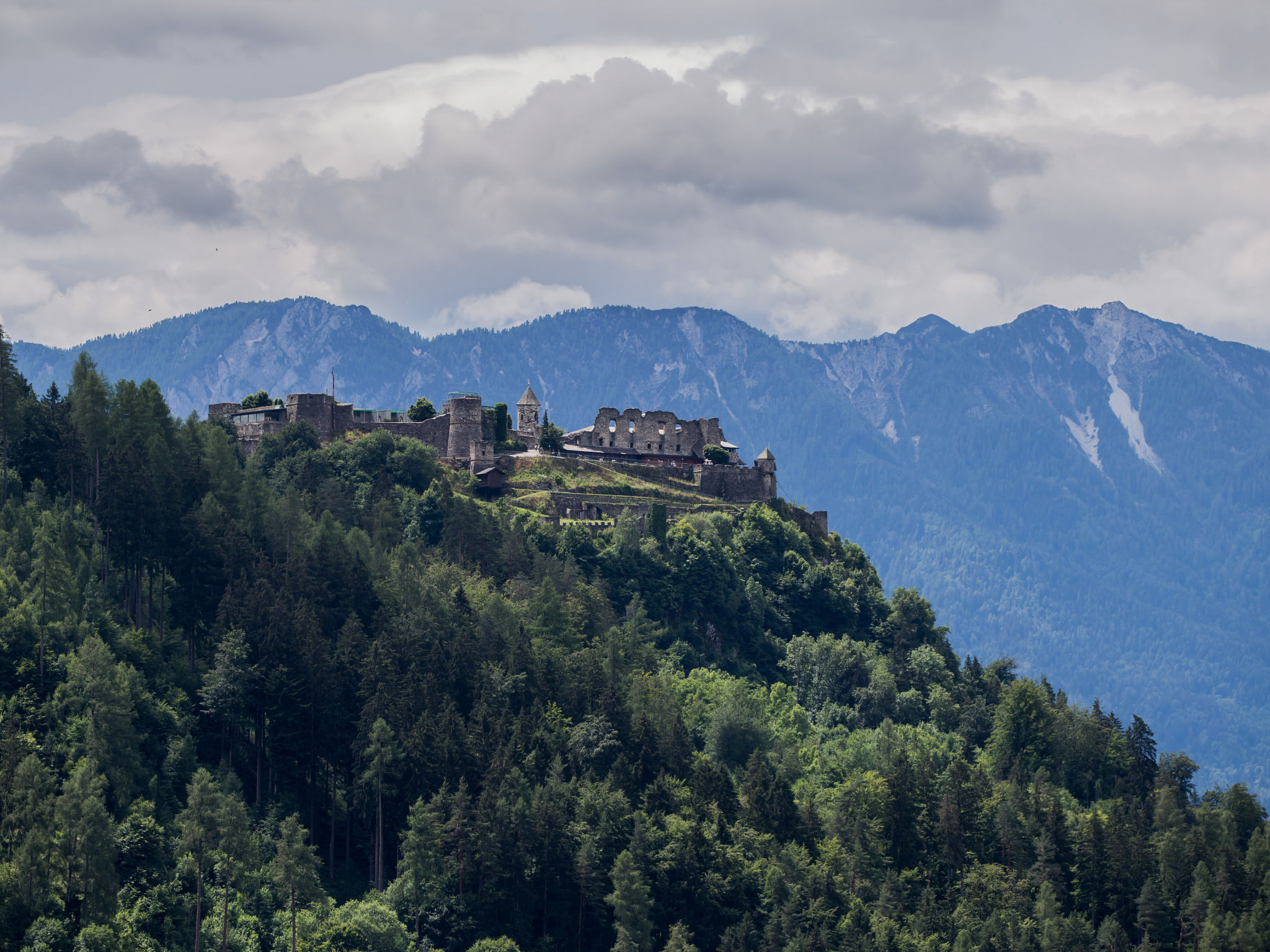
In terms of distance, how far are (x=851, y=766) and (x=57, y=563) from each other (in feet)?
175

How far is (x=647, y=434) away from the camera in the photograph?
155 meters

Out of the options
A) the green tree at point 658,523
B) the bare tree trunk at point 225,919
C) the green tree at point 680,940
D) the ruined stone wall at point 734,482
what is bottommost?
the green tree at point 680,940

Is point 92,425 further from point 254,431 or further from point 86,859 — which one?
point 86,859

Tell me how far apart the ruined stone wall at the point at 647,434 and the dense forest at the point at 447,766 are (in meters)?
28.4

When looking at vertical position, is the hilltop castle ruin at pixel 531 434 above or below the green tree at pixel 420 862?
above

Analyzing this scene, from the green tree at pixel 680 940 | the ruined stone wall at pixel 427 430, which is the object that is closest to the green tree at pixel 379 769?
the green tree at pixel 680 940

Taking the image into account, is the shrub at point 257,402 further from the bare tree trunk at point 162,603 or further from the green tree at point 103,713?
the green tree at point 103,713

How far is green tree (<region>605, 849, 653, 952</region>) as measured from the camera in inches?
3383

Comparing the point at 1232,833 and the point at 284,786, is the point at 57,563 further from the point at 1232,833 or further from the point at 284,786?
the point at 1232,833

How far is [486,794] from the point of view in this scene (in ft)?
286

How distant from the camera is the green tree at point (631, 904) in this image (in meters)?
85.9

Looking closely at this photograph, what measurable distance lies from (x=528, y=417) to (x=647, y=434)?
435 inches

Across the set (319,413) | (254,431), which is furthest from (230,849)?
(319,413)

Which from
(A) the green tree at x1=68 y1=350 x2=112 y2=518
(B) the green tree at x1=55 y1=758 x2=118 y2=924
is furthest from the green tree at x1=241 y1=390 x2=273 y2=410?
(B) the green tree at x1=55 y1=758 x2=118 y2=924
